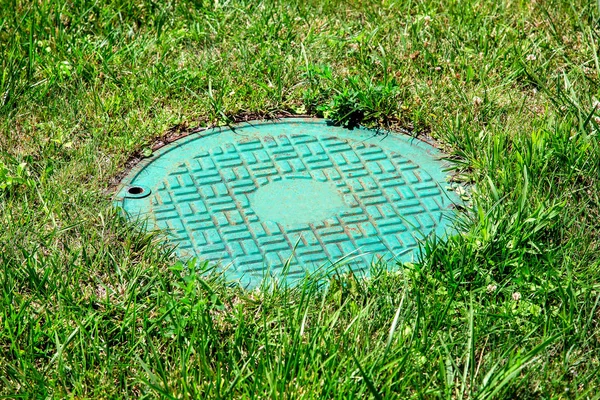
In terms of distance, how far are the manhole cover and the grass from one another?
101 mm

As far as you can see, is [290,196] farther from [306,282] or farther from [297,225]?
[306,282]

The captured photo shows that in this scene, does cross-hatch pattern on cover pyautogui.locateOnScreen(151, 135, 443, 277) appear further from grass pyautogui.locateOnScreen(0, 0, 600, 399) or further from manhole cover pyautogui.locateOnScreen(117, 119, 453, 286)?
grass pyautogui.locateOnScreen(0, 0, 600, 399)

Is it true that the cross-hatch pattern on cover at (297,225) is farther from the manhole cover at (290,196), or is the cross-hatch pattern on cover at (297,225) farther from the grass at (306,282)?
the grass at (306,282)

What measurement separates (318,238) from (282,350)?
659 mm

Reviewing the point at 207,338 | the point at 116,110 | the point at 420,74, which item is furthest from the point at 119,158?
the point at 420,74

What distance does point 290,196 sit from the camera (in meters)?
3.35

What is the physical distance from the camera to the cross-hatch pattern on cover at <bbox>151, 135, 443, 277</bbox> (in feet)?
10.2

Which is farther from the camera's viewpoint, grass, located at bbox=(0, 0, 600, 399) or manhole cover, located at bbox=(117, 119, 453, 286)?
manhole cover, located at bbox=(117, 119, 453, 286)

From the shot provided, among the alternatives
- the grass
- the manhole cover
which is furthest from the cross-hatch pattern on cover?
the grass

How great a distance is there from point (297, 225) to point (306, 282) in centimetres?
43

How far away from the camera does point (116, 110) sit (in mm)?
3760

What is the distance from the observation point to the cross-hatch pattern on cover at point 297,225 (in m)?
3.10

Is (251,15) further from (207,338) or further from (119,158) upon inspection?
(207,338)

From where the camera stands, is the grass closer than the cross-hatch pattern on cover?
Yes
